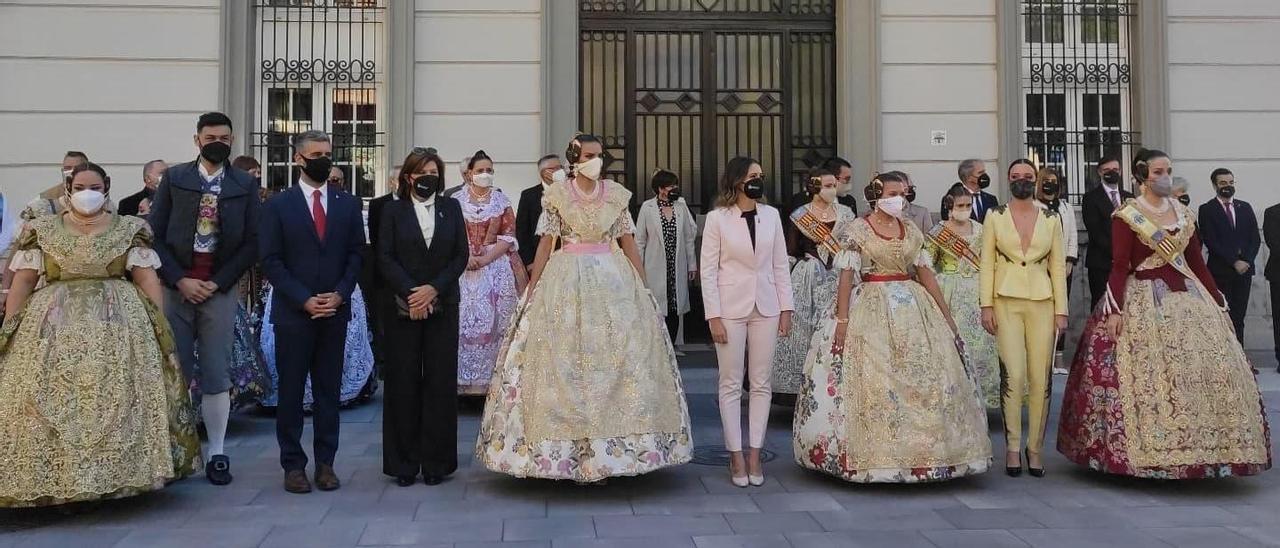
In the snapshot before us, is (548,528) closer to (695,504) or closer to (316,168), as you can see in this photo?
(695,504)

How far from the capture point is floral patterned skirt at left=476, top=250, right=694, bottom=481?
5016mm

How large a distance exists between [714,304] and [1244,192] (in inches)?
304

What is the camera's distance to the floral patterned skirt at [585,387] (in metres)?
5.02

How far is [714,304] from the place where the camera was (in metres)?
5.50

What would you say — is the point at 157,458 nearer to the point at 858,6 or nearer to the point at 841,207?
the point at 841,207

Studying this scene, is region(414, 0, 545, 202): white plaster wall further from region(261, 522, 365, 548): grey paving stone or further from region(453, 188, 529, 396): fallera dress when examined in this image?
region(261, 522, 365, 548): grey paving stone

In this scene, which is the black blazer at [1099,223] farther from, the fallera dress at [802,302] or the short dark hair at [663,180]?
the short dark hair at [663,180]

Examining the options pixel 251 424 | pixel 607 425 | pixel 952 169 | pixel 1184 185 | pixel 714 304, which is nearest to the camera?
pixel 607 425

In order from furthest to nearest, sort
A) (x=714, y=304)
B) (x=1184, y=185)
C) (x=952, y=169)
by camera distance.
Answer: (x=952, y=169) → (x=1184, y=185) → (x=714, y=304)

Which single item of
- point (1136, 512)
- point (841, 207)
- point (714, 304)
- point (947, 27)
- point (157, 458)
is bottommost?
point (1136, 512)

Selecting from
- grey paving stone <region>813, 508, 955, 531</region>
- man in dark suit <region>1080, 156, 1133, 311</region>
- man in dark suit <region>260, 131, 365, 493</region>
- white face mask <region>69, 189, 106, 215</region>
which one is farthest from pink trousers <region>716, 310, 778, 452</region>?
man in dark suit <region>1080, 156, 1133, 311</region>

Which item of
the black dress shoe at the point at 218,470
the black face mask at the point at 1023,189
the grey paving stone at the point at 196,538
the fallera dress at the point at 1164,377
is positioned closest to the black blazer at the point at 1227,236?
the fallera dress at the point at 1164,377

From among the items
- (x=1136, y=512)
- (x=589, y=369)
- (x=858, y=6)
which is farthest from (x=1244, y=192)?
(x=589, y=369)

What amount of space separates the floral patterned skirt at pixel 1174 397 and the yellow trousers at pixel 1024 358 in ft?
1.13
